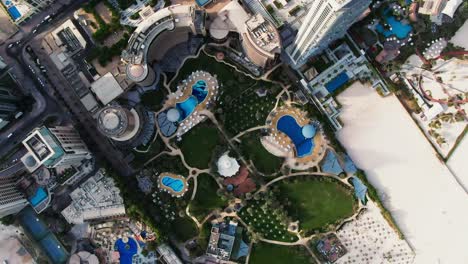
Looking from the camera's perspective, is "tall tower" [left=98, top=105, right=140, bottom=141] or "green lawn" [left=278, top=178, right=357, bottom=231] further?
"green lawn" [left=278, top=178, right=357, bottom=231]

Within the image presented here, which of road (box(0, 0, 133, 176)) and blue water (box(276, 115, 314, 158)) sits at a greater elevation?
road (box(0, 0, 133, 176))

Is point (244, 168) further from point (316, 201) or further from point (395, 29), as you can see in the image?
point (395, 29)

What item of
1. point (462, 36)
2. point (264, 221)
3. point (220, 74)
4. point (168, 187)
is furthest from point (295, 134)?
point (462, 36)

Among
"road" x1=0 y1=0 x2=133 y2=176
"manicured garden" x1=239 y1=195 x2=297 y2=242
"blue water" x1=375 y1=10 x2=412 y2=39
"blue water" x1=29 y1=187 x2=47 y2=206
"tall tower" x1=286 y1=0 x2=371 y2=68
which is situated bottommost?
"manicured garden" x1=239 y1=195 x2=297 y2=242

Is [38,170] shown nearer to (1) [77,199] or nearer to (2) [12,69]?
(1) [77,199]

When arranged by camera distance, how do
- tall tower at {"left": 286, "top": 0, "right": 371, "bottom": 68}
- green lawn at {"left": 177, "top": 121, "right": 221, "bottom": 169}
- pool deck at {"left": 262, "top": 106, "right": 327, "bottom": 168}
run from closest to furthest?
tall tower at {"left": 286, "top": 0, "right": 371, "bottom": 68}
pool deck at {"left": 262, "top": 106, "right": 327, "bottom": 168}
green lawn at {"left": 177, "top": 121, "right": 221, "bottom": 169}

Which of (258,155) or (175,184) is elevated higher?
(175,184)

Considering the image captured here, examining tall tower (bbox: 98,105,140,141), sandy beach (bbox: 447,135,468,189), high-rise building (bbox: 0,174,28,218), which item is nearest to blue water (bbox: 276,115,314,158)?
sandy beach (bbox: 447,135,468,189)

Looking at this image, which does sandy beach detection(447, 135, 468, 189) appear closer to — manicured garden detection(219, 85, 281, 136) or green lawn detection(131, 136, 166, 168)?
manicured garden detection(219, 85, 281, 136)
